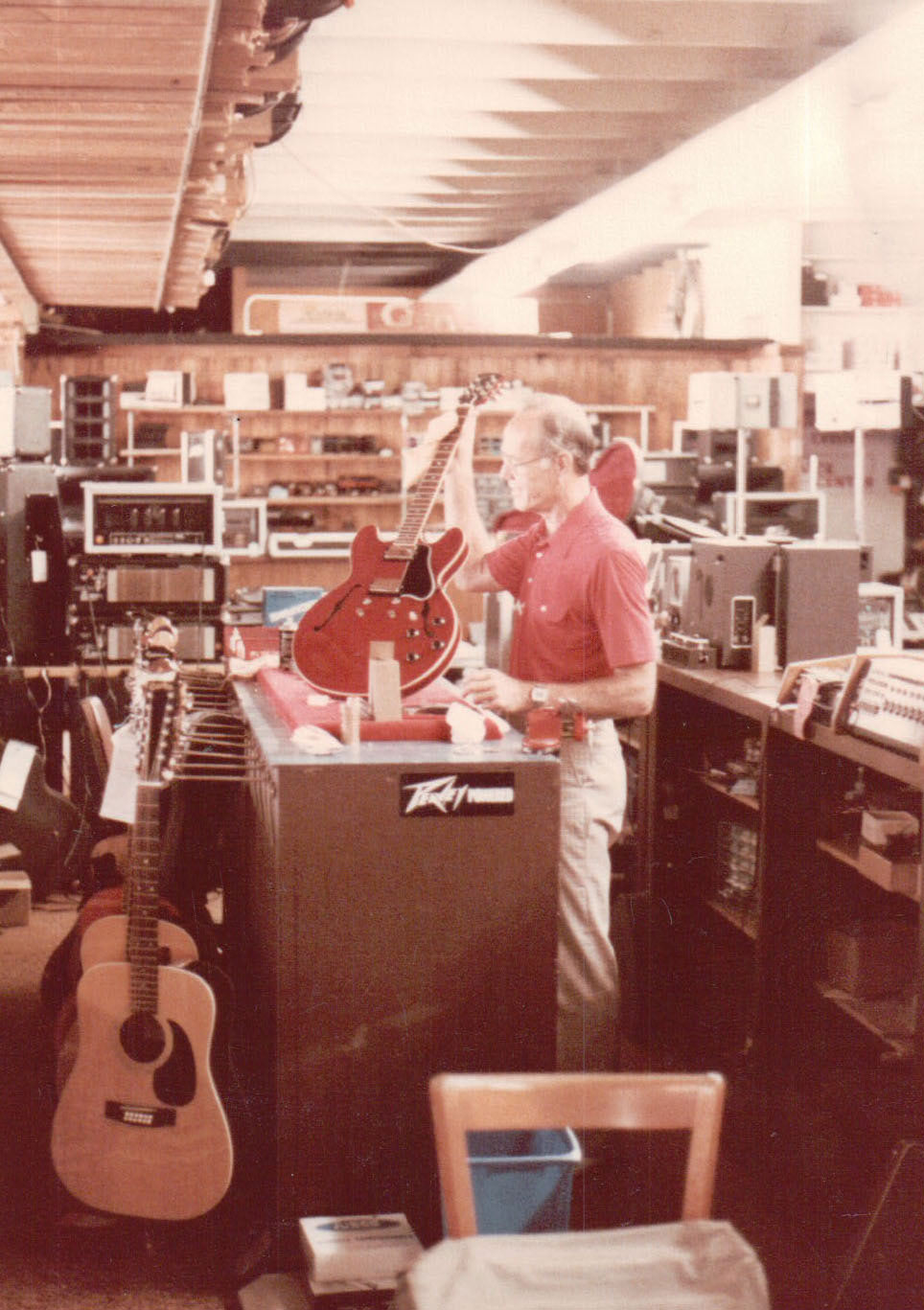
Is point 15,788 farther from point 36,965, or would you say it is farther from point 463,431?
point 463,431

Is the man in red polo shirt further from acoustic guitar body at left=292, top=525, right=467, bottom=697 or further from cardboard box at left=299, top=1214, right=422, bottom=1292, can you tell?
cardboard box at left=299, top=1214, right=422, bottom=1292

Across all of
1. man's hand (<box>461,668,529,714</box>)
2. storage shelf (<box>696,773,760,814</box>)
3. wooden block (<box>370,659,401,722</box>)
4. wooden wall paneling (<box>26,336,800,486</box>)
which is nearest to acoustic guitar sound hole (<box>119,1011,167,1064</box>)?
wooden block (<box>370,659,401,722</box>)

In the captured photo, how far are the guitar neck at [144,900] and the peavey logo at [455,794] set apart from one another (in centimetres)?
67

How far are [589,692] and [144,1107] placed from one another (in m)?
Result: 1.22

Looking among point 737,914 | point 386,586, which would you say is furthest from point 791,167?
point 386,586

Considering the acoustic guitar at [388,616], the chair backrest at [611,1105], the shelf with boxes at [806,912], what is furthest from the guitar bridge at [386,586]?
the chair backrest at [611,1105]

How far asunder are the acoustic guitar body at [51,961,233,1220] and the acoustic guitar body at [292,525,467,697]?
0.74 meters

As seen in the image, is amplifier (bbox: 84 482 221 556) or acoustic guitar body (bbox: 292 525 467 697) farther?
amplifier (bbox: 84 482 221 556)

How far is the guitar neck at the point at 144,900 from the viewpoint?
10.4 feet

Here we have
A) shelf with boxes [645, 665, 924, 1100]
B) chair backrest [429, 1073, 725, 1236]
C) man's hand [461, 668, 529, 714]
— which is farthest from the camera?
shelf with boxes [645, 665, 924, 1100]

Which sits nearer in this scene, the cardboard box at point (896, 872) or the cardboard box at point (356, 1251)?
the cardboard box at point (356, 1251)

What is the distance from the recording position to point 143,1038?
3.17 meters

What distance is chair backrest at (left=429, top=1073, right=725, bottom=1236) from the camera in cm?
203

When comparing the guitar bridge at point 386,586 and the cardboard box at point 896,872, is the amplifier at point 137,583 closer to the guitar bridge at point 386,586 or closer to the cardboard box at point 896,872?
the guitar bridge at point 386,586
